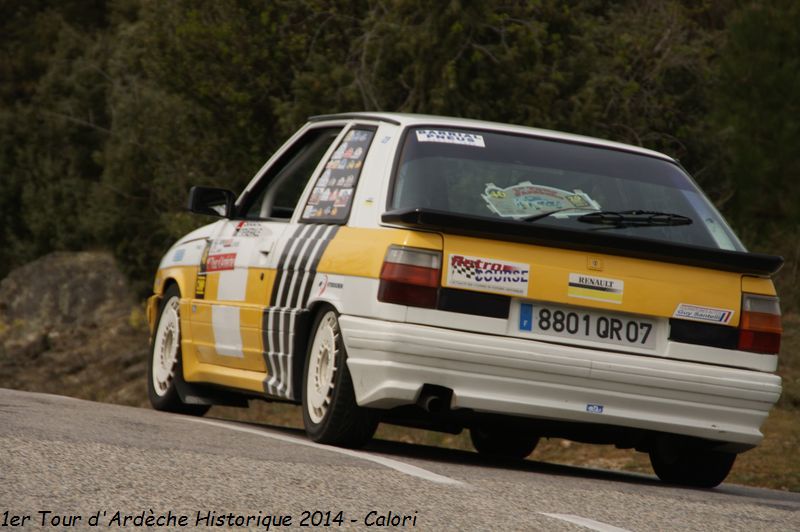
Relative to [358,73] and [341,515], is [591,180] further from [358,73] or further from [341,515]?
→ [358,73]

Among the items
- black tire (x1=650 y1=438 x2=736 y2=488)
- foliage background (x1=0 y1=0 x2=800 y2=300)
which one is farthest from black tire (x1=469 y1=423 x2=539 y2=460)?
foliage background (x1=0 y1=0 x2=800 y2=300)

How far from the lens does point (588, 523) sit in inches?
234

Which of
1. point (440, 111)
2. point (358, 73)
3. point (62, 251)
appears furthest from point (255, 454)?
point (62, 251)

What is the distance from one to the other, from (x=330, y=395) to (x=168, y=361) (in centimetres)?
296

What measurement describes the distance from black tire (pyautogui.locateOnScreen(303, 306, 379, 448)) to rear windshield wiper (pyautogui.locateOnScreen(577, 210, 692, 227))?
1.33 m

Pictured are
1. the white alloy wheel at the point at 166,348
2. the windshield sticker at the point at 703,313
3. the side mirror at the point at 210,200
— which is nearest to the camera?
the windshield sticker at the point at 703,313

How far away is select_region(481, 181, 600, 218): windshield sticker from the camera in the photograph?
809cm

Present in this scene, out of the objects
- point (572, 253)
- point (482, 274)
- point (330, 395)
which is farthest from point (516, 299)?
point (330, 395)

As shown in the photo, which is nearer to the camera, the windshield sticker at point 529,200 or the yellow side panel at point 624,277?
the yellow side panel at point 624,277

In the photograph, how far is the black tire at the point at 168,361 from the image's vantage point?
1063cm

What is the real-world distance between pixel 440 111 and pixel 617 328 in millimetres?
12846

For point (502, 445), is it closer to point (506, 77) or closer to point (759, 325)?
point (759, 325)

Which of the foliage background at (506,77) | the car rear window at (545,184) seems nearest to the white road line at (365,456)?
the car rear window at (545,184)

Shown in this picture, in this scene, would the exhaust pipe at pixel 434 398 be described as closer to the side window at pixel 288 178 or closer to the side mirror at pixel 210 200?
the side window at pixel 288 178
